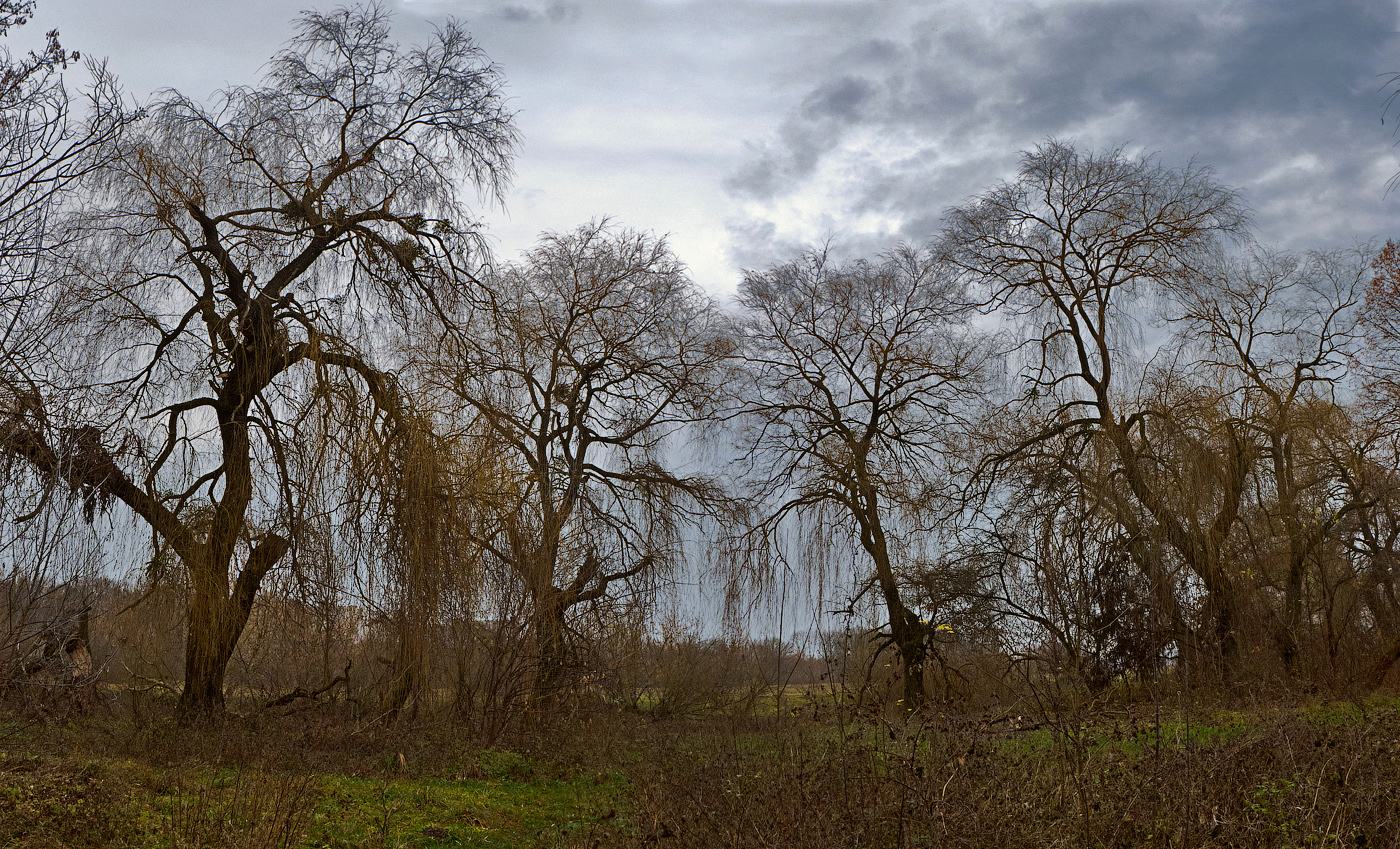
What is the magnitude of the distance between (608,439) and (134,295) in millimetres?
7521

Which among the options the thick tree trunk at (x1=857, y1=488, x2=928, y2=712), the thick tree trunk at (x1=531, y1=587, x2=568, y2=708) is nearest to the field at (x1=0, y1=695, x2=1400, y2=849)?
the thick tree trunk at (x1=531, y1=587, x2=568, y2=708)

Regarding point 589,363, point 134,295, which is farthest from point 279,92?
point 589,363

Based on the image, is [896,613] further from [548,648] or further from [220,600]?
[220,600]

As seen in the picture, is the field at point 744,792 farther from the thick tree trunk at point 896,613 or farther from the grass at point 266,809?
the thick tree trunk at point 896,613

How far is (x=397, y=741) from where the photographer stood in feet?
36.1

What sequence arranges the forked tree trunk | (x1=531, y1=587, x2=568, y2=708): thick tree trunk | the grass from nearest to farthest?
the grass < the forked tree trunk < (x1=531, y1=587, x2=568, y2=708): thick tree trunk

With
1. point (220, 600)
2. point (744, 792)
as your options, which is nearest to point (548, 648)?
point (220, 600)

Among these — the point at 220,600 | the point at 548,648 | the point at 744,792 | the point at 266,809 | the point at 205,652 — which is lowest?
the point at 266,809

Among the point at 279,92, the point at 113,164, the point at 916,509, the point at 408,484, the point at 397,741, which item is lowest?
the point at 397,741

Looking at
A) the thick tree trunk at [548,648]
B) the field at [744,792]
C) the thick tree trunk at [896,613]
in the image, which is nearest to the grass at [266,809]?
the field at [744,792]

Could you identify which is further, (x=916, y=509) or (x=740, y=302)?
(x=740, y=302)

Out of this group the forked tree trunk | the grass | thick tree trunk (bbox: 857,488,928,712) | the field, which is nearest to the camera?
the field

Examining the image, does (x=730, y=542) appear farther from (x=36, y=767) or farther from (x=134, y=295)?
(x=36, y=767)

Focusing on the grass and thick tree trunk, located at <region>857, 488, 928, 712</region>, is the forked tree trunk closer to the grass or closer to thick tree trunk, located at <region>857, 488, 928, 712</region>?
the grass
